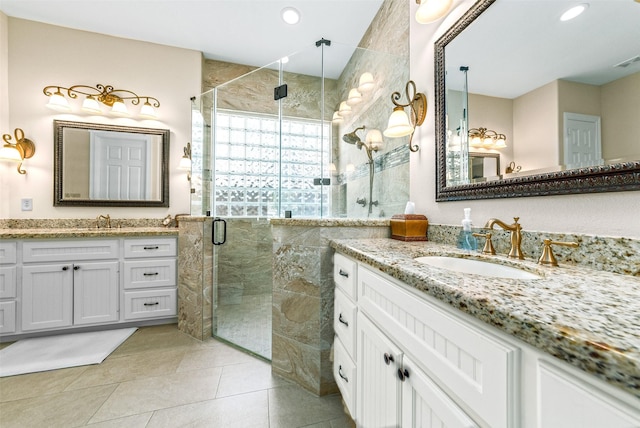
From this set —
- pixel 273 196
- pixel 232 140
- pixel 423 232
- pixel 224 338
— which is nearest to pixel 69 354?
pixel 224 338

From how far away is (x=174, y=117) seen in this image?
9.32ft

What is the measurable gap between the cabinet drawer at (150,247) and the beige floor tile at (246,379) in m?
1.24

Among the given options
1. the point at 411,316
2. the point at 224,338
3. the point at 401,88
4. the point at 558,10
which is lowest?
the point at 224,338

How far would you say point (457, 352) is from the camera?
531 mm

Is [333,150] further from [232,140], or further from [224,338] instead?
[224,338]

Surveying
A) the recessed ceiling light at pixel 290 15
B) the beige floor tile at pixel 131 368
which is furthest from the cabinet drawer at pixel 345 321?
the recessed ceiling light at pixel 290 15

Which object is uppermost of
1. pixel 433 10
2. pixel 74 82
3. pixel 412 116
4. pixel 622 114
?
pixel 74 82

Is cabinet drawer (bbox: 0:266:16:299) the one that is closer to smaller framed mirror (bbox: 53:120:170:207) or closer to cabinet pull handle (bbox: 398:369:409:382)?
smaller framed mirror (bbox: 53:120:170:207)

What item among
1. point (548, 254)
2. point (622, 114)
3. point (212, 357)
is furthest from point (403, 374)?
point (212, 357)

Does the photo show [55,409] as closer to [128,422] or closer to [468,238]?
[128,422]

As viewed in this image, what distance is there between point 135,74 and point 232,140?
131 cm

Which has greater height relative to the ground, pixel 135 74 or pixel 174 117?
pixel 135 74

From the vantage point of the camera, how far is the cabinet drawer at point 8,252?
199 centimetres

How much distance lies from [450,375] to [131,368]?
2.07 m
